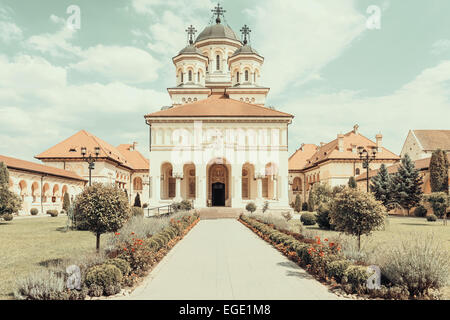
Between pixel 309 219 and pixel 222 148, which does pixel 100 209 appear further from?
pixel 222 148

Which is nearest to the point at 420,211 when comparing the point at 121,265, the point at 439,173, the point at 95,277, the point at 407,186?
the point at 407,186

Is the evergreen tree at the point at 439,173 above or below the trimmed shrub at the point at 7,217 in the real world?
above

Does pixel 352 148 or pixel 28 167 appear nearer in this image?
pixel 28 167

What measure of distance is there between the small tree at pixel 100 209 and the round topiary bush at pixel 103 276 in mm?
2632

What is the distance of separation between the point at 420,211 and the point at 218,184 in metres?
23.0

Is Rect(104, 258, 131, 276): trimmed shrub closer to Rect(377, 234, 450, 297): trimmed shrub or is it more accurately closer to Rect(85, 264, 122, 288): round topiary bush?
Rect(85, 264, 122, 288): round topiary bush

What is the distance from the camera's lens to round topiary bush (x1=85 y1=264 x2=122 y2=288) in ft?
22.7

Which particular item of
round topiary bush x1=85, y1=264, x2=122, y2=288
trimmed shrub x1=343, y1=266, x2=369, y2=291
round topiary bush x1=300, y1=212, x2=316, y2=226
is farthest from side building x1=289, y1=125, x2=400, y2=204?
round topiary bush x1=85, y1=264, x2=122, y2=288

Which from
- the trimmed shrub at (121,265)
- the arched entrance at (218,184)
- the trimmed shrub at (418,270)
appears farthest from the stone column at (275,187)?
the trimmed shrub at (121,265)

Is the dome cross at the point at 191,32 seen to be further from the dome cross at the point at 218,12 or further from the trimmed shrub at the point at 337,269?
the trimmed shrub at the point at 337,269

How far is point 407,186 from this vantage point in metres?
34.1

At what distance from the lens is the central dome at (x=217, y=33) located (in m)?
53.8

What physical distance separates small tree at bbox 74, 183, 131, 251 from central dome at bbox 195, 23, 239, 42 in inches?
1876
